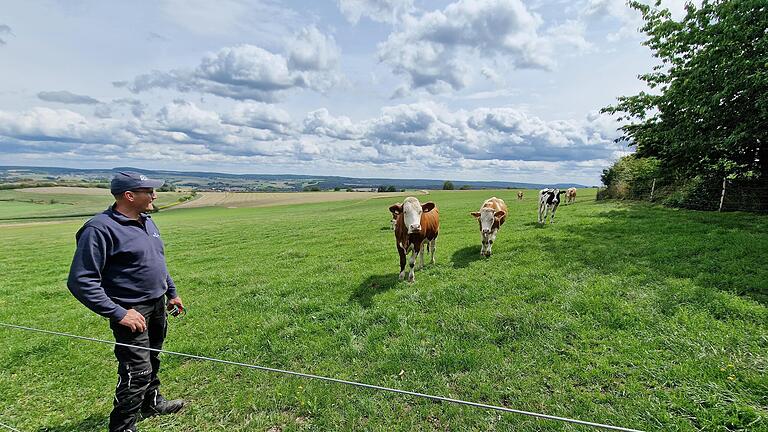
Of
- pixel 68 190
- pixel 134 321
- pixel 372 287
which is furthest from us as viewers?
pixel 68 190

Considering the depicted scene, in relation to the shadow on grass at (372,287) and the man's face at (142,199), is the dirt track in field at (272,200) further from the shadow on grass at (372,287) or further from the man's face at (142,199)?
the man's face at (142,199)

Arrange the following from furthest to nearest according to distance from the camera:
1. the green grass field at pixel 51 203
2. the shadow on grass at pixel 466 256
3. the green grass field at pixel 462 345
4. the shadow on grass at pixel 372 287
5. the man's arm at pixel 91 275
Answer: the green grass field at pixel 51 203 < the shadow on grass at pixel 466 256 < the shadow on grass at pixel 372 287 < the green grass field at pixel 462 345 < the man's arm at pixel 91 275

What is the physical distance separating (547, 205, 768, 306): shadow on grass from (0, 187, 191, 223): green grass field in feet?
169

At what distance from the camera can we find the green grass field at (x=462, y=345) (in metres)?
4.18

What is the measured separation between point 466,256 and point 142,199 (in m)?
8.58

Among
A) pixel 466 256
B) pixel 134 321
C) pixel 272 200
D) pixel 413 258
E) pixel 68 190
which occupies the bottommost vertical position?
pixel 68 190

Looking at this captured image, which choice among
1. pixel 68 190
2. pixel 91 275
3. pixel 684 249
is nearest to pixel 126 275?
pixel 91 275

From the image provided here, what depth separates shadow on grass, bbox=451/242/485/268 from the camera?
32.0 ft

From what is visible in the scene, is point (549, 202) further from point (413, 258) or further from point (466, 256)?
point (413, 258)

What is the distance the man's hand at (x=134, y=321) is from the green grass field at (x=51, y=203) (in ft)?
167

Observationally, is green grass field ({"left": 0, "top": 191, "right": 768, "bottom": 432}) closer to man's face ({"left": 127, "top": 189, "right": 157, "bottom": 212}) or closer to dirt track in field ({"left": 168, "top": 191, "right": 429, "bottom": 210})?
man's face ({"left": 127, "top": 189, "right": 157, "bottom": 212})

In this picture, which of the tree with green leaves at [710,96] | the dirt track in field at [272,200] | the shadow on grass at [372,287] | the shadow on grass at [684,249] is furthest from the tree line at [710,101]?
the dirt track in field at [272,200]

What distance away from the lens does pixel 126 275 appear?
3734mm

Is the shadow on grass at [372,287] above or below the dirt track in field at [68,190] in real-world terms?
above
